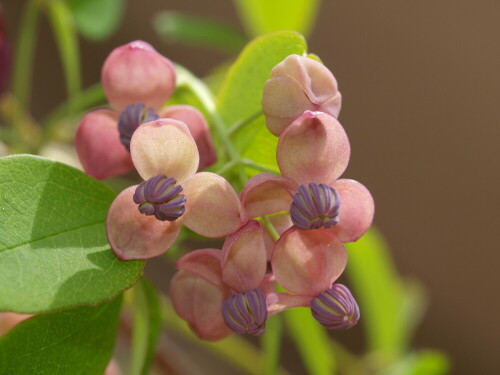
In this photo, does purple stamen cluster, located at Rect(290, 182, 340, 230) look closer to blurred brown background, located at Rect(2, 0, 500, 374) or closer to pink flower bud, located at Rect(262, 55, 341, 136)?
pink flower bud, located at Rect(262, 55, 341, 136)

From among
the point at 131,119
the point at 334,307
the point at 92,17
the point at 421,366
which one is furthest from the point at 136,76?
the point at 421,366

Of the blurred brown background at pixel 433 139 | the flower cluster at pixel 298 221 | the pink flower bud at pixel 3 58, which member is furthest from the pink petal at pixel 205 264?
the blurred brown background at pixel 433 139

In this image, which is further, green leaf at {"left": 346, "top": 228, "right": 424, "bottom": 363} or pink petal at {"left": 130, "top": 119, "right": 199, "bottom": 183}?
green leaf at {"left": 346, "top": 228, "right": 424, "bottom": 363}

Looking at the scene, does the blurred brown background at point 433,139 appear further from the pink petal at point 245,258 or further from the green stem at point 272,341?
the pink petal at point 245,258

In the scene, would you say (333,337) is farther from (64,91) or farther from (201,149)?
(201,149)

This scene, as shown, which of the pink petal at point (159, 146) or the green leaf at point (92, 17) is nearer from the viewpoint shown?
the pink petal at point (159, 146)

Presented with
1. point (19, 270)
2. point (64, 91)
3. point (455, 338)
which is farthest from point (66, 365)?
point (64, 91)

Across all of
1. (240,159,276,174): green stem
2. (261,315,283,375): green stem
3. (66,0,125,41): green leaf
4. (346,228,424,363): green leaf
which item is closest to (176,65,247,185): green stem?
(240,159,276,174): green stem
